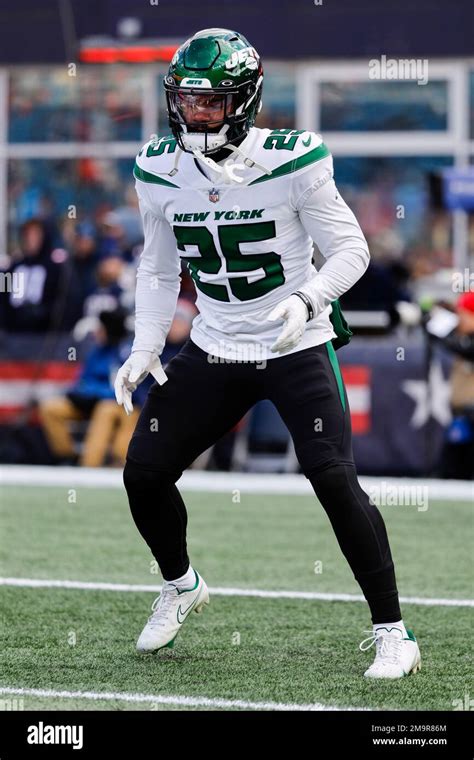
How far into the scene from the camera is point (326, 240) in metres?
4.80

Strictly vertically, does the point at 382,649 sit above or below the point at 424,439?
above

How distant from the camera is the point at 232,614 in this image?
5969 millimetres

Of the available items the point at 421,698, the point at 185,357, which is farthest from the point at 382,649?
Result: the point at 185,357

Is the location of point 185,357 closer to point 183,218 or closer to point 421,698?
point 183,218

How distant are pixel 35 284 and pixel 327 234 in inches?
360

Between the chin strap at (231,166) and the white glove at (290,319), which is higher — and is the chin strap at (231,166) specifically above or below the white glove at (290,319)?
above

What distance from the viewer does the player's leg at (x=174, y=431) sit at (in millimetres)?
4984

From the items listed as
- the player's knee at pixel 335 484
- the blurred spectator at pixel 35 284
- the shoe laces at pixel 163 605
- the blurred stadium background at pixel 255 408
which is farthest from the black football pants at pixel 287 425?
the blurred spectator at pixel 35 284

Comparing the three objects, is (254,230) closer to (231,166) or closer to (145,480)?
(231,166)

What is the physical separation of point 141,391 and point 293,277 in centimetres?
715

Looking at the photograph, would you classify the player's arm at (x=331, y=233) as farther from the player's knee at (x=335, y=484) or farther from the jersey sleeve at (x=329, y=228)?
the player's knee at (x=335, y=484)

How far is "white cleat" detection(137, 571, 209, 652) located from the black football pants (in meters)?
0.12

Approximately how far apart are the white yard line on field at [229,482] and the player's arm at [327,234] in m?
5.53

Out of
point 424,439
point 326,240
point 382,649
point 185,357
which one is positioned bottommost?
point 424,439
